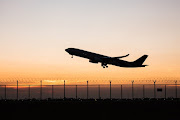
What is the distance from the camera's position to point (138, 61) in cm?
13200
